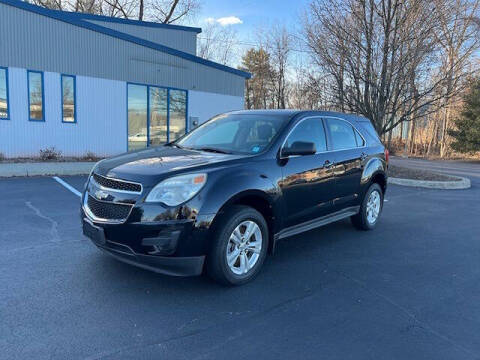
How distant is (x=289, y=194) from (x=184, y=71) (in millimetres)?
14313

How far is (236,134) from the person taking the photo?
4.90m

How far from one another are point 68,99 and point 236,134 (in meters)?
11.4

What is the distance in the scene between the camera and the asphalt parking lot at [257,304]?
284 centimetres

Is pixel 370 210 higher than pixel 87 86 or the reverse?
the reverse

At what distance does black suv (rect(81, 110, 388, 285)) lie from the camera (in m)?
3.46

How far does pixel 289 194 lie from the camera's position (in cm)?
441

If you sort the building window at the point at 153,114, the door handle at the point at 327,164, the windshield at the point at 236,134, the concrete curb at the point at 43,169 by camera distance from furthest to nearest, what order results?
the building window at the point at 153,114 → the concrete curb at the point at 43,169 → the door handle at the point at 327,164 → the windshield at the point at 236,134

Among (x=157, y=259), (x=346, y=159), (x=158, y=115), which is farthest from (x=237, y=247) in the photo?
(x=158, y=115)

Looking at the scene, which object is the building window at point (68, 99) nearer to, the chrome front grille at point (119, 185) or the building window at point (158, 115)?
the building window at point (158, 115)

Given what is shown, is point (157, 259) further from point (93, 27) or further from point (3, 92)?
→ point (93, 27)

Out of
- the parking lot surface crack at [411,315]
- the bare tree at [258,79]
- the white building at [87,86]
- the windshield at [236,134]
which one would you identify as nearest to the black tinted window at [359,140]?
the windshield at [236,134]

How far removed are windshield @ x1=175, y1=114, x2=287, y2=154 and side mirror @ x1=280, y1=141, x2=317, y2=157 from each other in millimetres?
215

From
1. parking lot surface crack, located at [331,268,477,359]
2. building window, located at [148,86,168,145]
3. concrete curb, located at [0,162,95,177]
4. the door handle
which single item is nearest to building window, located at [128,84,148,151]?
building window, located at [148,86,168,145]

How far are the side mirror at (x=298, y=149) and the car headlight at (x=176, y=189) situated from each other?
4.06 feet
